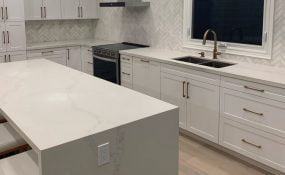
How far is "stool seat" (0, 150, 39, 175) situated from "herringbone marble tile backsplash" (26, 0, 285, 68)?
264 cm

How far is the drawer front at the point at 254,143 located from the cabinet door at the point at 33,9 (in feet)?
12.3

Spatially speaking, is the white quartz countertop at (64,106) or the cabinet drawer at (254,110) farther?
the cabinet drawer at (254,110)

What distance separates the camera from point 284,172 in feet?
9.46

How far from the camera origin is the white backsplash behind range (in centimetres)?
341

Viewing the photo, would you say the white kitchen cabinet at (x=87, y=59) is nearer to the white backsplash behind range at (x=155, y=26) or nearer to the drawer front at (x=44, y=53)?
the drawer front at (x=44, y=53)

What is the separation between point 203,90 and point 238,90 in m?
0.46

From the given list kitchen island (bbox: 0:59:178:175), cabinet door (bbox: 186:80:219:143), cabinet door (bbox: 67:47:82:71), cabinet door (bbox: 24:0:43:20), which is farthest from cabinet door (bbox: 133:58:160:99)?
cabinet door (bbox: 24:0:43:20)

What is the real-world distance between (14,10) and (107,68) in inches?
67.6

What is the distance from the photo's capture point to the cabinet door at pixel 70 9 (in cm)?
577

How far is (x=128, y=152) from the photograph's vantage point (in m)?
1.83

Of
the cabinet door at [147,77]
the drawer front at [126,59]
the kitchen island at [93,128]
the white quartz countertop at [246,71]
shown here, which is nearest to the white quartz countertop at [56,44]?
the drawer front at [126,59]

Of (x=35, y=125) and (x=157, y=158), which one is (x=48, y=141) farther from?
(x=157, y=158)

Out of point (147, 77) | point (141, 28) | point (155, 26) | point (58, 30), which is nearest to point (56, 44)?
point (58, 30)

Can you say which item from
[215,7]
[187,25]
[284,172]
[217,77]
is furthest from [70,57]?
Answer: [284,172]
